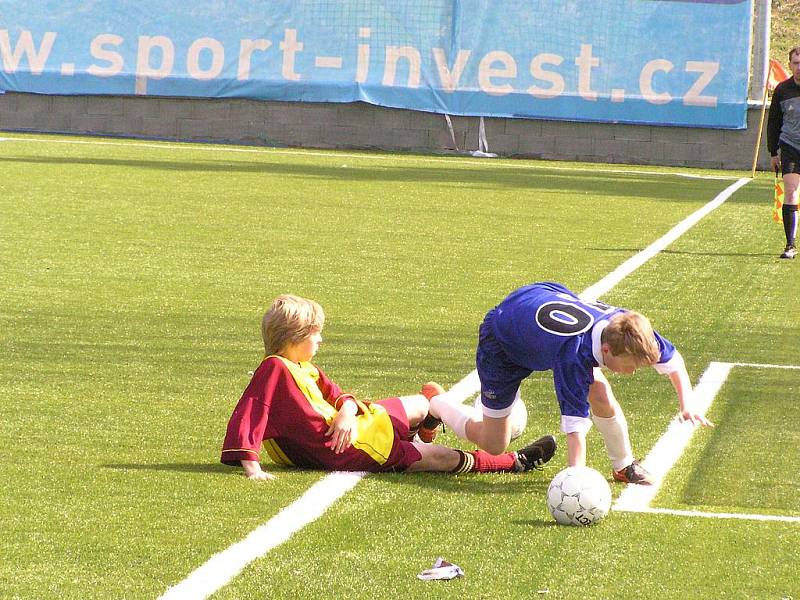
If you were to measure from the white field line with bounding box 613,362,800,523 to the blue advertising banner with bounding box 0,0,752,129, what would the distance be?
1813 centimetres

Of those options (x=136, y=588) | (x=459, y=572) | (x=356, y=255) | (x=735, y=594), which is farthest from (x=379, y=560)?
(x=356, y=255)

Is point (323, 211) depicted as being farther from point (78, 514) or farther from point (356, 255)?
Answer: point (78, 514)

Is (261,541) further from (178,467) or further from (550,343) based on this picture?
(550,343)

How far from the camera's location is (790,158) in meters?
12.8

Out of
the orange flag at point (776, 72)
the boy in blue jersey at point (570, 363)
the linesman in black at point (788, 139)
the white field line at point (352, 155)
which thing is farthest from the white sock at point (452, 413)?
the orange flag at point (776, 72)

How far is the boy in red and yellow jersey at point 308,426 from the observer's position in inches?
211

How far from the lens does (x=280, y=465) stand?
221 inches

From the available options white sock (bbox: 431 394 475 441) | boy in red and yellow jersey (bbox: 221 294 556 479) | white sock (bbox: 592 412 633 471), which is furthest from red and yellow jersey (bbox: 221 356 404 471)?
white sock (bbox: 592 412 633 471)

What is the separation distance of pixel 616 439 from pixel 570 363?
1.75 ft

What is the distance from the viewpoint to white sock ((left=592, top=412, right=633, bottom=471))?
5480mm

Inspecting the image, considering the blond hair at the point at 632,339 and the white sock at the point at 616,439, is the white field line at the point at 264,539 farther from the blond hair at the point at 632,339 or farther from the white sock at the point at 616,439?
the blond hair at the point at 632,339

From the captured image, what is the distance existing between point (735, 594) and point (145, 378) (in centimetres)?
381

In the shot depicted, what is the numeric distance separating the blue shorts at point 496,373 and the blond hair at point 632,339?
2.11 ft

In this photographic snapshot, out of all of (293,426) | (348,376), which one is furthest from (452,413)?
(348,376)
